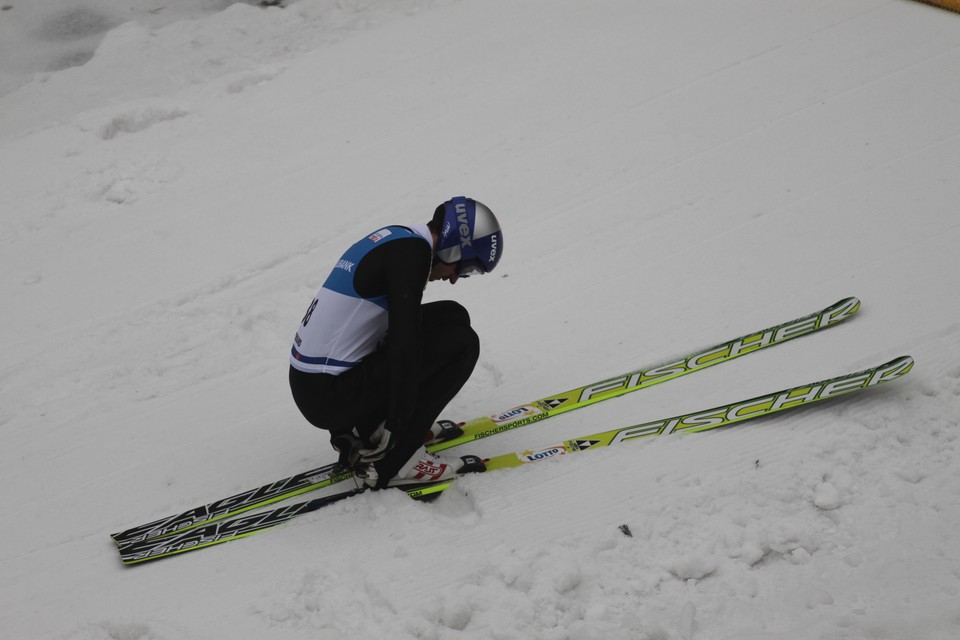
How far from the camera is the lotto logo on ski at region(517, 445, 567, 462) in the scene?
404 centimetres

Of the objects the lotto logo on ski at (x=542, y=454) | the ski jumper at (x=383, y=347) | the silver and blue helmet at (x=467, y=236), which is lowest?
the lotto logo on ski at (x=542, y=454)

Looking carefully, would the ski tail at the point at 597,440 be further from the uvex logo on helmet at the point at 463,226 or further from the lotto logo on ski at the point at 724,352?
the uvex logo on helmet at the point at 463,226

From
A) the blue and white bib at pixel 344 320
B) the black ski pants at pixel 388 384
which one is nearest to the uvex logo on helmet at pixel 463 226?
the blue and white bib at pixel 344 320

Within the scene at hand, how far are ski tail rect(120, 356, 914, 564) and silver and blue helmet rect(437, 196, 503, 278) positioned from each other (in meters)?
1.02

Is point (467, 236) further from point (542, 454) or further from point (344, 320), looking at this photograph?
point (542, 454)

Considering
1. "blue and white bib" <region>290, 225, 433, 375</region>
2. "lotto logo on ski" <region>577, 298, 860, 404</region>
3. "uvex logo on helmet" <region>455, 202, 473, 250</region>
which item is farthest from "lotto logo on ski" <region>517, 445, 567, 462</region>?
"uvex logo on helmet" <region>455, 202, 473, 250</region>

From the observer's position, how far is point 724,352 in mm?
4562

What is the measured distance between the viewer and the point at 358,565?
3.53 metres

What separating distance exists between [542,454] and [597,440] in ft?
0.88

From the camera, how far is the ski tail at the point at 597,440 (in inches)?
150

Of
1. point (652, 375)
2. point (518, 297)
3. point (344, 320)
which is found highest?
point (344, 320)

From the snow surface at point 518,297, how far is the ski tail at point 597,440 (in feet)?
0.20

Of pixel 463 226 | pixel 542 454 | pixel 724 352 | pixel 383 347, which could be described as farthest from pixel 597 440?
pixel 463 226

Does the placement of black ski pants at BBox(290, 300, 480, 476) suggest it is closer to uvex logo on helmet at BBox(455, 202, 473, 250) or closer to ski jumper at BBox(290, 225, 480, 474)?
ski jumper at BBox(290, 225, 480, 474)
